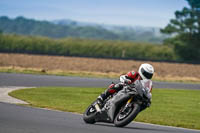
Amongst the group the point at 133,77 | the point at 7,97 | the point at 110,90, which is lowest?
the point at 7,97

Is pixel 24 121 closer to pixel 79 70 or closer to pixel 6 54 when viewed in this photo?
pixel 79 70

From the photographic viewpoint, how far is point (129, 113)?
11445mm

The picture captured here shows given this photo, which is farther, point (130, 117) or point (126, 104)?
point (126, 104)

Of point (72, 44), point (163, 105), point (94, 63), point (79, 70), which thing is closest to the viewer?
point (163, 105)

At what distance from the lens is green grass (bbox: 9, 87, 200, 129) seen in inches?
579

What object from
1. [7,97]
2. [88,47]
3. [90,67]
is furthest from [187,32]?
[7,97]

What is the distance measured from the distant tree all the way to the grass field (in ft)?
67.4

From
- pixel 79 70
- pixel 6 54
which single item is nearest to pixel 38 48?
pixel 6 54

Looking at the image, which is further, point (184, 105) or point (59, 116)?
point (184, 105)

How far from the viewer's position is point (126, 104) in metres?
11.6

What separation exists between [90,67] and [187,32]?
29992mm

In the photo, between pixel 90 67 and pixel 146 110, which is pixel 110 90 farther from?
pixel 90 67

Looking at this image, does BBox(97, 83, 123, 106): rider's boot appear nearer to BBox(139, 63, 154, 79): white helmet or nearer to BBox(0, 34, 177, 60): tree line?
BBox(139, 63, 154, 79): white helmet

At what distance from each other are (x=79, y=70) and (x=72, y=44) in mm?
32703
